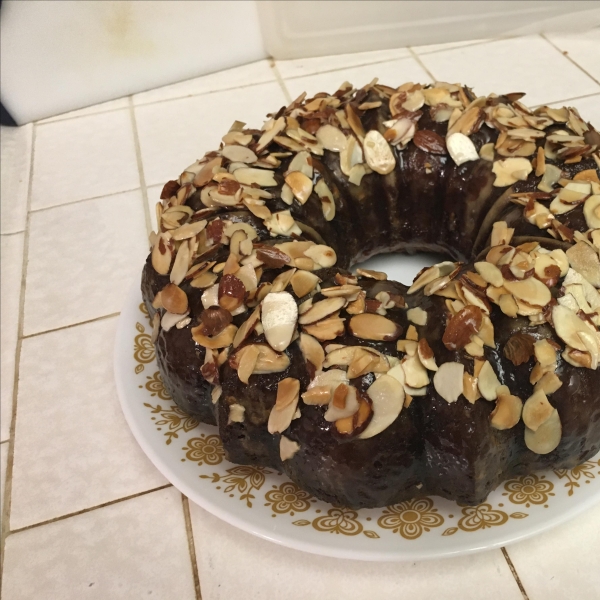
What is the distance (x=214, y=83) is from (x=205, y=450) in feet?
5.49

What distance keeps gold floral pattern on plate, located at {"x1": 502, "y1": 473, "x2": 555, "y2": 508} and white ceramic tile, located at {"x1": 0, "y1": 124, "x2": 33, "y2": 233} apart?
1529 mm

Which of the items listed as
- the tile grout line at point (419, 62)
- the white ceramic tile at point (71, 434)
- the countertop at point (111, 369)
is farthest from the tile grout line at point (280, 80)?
the white ceramic tile at point (71, 434)

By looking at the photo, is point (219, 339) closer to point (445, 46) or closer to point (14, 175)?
point (14, 175)

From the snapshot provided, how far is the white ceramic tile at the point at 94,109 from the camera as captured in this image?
226 centimetres

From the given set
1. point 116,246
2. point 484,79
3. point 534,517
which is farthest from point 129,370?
point 484,79

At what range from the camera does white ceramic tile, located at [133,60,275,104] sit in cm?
228

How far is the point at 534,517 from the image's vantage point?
2.95 feet

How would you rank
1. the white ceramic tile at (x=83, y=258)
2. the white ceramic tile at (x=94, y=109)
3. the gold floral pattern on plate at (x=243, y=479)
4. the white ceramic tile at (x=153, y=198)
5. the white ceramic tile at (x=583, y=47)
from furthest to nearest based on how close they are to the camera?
1. the white ceramic tile at (x=94, y=109)
2. the white ceramic tile at (x=583, y=47)
3. the white ceramic tile at (x=153, y=198)
4. the white ceramic tile at (x=83, y=258)
5. the gold floral pattern on plate at (x=243, y=479)

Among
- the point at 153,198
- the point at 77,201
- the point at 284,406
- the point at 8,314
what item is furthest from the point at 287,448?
the point at 77,201

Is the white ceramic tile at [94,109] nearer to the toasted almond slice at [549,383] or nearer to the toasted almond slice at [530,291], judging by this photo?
the toasted almond slice at [530,291]

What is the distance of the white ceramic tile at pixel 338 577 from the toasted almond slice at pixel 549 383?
1.00 ft

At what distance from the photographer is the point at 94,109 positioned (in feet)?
7.45

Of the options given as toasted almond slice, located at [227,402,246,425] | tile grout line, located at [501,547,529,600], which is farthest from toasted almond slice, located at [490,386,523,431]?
toasted almond slice, located at [227,402,246,425]

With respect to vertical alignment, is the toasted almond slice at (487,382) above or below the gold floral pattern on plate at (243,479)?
above
